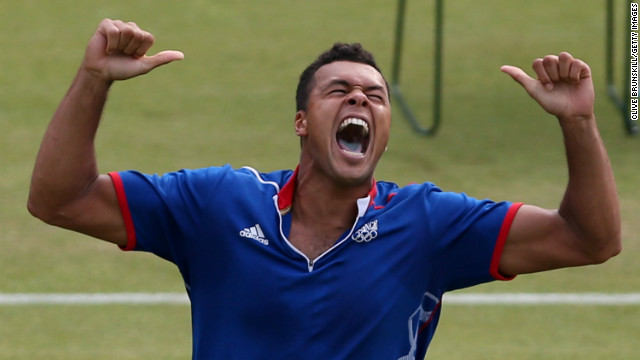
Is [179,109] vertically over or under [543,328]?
over

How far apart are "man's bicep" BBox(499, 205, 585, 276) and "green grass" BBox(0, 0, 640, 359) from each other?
3.86m

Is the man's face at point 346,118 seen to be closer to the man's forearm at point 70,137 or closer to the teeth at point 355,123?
the teeth at point 355,123

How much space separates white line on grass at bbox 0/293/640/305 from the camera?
30.7 ft

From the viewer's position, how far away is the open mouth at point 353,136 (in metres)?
4.88

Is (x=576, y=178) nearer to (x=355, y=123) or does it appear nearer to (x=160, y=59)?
(x=355, y=123)

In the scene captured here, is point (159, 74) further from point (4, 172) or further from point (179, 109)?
point (4, 172)

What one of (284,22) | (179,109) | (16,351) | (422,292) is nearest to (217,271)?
Answer: (422,292)

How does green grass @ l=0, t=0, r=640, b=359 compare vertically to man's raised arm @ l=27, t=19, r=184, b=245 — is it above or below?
below

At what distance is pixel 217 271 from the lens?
4816mm

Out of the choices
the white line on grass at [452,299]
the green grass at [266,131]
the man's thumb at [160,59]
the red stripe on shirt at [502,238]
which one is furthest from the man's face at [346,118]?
the white line on grass at [452,299]

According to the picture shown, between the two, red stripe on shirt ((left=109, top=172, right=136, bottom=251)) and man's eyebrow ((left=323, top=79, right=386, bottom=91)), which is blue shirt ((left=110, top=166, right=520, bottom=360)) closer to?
red stripe on shirt ((left=109, top=172, right=136, bottom=251))

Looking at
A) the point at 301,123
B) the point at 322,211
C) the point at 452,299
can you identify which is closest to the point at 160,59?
the point at 301,123

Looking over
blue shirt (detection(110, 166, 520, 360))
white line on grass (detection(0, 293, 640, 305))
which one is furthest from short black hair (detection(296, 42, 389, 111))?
white line on grass (detection(0, 293, 640, 305))

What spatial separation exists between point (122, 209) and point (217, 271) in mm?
416
